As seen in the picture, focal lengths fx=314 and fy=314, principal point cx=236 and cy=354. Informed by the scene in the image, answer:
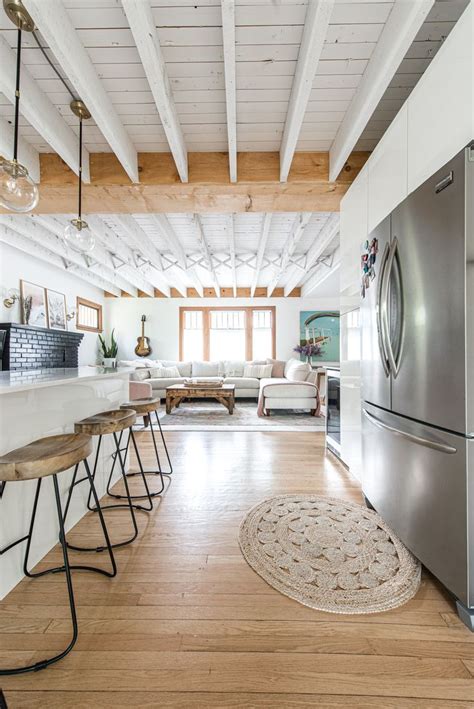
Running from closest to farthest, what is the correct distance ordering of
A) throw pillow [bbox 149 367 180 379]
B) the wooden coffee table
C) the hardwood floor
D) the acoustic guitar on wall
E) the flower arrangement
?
the hardwood floor
the wooden coffee table
throw pillow [bbox 149 367 180 379]
the flower arrangement
the acoustic guitar on wall

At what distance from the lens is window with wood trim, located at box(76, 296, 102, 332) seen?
6.52m

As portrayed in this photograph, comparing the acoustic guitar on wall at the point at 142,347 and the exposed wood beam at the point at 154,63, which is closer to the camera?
the exposed wood beam at the point at 154,63

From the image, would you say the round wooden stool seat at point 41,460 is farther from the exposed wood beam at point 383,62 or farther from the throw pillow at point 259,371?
the throw pillow at point 259,371

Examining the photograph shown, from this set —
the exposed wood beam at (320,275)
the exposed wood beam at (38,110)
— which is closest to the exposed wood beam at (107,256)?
the exposed wood beam at (38,110)

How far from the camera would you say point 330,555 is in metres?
1.54

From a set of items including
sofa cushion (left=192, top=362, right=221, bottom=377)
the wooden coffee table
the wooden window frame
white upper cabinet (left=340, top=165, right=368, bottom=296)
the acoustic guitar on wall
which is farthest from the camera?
the wooden window frame

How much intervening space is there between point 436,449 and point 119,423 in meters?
1.48

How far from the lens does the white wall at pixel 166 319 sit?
775 cm

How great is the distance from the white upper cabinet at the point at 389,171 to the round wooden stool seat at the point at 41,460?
1929 millimetres

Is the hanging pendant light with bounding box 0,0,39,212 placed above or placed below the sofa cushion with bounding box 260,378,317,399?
above

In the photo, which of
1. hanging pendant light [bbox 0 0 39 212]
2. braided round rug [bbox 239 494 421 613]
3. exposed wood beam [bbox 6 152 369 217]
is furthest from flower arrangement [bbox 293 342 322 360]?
hanging pendant light [bbox 0 0 39 212]

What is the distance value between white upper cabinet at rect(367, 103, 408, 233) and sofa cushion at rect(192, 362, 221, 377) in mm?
5425

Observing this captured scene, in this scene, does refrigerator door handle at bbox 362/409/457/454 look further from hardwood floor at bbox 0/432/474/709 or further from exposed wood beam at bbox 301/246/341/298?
exposed wood beam at bbox 301/246/341/298

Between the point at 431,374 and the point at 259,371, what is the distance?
5.59 metres
